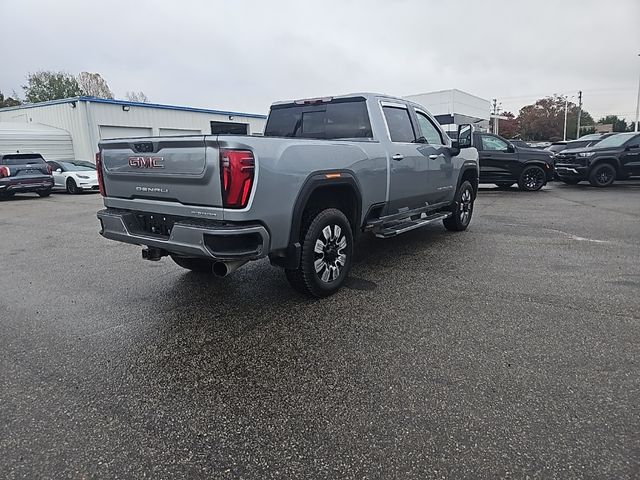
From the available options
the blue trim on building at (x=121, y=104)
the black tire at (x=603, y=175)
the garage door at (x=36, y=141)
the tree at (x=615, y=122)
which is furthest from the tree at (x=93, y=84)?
the tree at (x=615, y=122)

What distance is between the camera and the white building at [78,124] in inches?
833

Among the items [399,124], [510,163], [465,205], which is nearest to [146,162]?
[399,124]

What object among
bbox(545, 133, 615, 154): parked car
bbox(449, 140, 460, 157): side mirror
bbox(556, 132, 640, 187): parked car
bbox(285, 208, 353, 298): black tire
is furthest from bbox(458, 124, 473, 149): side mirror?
bbox(545, 133, 615, 154): parked car

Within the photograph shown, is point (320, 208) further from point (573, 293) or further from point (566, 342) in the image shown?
point (573, 293)

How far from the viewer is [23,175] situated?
14.5 m

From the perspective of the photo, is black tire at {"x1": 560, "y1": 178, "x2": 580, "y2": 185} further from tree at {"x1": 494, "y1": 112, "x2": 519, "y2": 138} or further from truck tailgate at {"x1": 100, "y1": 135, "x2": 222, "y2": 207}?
tree at {"x1": 494, "y1": 112, "x2": 519, "y2": 138}

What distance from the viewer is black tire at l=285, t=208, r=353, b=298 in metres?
4.01

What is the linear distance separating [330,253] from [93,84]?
6646 cm

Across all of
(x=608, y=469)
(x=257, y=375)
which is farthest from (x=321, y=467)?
(x=608, y=469)

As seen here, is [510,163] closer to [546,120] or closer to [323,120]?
[323,120]

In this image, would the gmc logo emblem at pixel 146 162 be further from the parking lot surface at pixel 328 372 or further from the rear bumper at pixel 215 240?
the parking lot surface at pixel 328 372

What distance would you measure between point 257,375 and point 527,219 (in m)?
7.64

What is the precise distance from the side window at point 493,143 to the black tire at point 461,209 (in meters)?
6.98

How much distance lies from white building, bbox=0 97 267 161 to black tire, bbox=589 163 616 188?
14.9 meters
